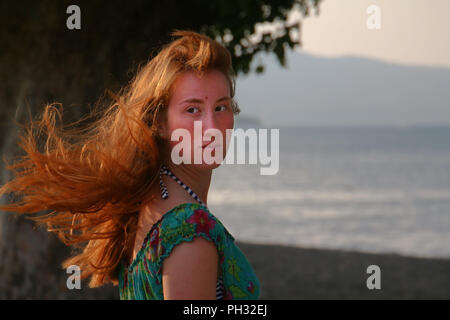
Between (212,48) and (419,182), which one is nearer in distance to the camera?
(212,48)

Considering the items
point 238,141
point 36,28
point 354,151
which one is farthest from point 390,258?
point 354,151

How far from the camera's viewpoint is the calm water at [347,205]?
19672 mm

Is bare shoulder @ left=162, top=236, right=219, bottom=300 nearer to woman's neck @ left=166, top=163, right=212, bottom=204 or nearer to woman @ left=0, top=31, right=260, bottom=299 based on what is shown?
woman @ left=0, top=31, right=260, bottom=299

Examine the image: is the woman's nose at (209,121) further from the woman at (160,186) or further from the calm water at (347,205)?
the calm water at (347,205)

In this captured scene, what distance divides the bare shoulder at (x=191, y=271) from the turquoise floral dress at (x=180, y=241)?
0.08 feet

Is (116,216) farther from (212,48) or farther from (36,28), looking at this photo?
(36,28)

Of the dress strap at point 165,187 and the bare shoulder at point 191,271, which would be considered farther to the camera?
the dress strap at point 165,187

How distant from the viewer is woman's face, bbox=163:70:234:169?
2387 mm

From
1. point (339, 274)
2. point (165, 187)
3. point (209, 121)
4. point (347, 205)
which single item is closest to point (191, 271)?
point (165, 187)

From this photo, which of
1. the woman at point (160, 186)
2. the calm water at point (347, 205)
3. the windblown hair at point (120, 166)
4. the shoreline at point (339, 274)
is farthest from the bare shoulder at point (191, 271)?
the calm water at point (347, 205)

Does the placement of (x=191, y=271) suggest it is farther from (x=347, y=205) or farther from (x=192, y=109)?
(x=347, y=205)

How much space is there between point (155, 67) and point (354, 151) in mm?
82043
